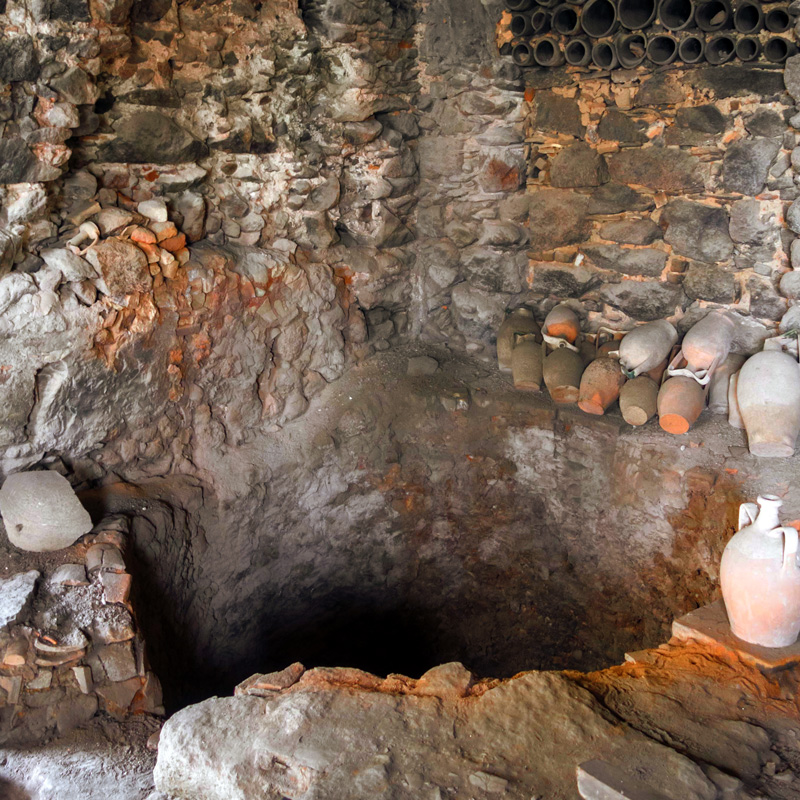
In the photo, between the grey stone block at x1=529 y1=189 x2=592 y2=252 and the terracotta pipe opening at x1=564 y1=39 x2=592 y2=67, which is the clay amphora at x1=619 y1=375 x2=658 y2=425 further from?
the terracotta pipe opening at x1=564 y1=39 x2=592 y2=67

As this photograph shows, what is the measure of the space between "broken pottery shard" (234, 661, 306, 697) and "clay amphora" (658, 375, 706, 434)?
7.19 ft

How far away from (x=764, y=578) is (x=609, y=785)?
1085 millimetres

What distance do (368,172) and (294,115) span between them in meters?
0.58

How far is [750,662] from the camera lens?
278 cm

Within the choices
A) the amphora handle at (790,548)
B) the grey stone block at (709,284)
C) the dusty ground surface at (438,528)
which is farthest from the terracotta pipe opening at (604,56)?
the amphora handle at (790,548)

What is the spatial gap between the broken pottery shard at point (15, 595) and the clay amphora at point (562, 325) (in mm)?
2948

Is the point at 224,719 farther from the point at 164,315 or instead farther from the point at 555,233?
the point at 555,233

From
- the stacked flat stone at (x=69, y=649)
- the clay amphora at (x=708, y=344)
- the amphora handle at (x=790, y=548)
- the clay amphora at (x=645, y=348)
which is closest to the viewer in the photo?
the amphora handle at (x=790, y=548)

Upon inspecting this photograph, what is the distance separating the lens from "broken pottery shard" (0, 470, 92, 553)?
309 centimetres

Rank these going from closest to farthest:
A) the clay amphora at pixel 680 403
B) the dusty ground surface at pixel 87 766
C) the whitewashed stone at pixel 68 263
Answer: the dusty ground surface at pixel 87 766, the whitewashed stone at pixel 68 263, the clay amphora at pixel 680 403

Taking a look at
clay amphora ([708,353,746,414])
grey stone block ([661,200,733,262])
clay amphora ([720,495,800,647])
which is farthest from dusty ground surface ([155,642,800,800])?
grey stone block ([661,200,733,262])

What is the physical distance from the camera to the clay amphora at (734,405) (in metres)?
3.75

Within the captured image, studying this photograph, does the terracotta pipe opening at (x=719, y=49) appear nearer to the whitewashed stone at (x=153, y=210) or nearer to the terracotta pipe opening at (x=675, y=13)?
the terracotta pipe opening at (x=675, y=13)

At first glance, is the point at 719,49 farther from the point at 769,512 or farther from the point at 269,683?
the point at 269,683
